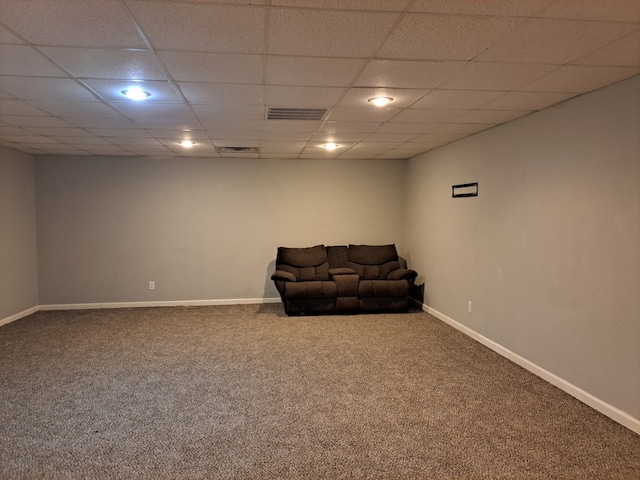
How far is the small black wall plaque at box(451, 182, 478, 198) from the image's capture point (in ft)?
14.9

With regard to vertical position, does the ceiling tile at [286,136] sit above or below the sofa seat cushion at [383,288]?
above

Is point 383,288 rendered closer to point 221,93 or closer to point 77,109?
point 221,93

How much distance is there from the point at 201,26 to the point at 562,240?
117 inches

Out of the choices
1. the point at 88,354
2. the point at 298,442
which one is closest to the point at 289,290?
the point at 88,354

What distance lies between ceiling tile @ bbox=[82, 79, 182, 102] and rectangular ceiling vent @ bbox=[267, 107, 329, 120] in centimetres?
77

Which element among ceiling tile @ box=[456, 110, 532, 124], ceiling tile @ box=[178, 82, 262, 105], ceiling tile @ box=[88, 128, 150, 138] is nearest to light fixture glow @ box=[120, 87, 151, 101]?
ceiling tile @ box=[178, 82, 262, 105]

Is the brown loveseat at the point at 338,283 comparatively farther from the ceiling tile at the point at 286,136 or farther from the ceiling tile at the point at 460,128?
the ceiling tile at the point at 460,128

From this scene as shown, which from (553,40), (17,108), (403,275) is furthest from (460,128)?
(17,108)

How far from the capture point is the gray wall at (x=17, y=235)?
5227mm

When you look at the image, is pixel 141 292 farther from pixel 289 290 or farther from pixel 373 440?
pixel 373 440

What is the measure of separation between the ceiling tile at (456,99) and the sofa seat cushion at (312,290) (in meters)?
2.90

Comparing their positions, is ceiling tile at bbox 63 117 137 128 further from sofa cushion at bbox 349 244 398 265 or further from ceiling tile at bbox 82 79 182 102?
sofa cushion at bbox 349 244 398 265

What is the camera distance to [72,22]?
Answer: 1.88 m

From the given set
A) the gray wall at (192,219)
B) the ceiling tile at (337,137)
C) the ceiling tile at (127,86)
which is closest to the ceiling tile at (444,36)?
the ceiling tile at (127,86)
